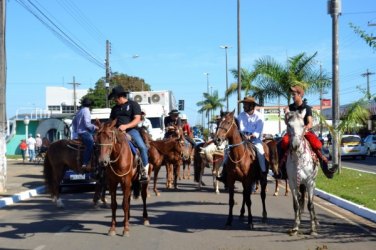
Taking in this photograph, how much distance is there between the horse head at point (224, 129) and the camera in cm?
1035

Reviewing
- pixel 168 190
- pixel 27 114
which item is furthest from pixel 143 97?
pixel 27 114

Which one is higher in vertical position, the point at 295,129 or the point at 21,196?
the point at 295,129

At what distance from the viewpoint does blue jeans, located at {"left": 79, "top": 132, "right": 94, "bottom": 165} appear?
43.5 ft

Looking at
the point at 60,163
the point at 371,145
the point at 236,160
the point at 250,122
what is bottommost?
the point at 371,145

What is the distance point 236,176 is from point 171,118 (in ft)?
31.1

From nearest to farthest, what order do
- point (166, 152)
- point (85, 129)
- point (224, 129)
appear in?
1. point (224, 129)
2. point (85, 129)
3. point (166, 152)

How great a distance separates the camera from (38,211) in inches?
535

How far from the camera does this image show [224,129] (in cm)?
1049

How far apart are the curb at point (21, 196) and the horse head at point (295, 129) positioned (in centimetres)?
886

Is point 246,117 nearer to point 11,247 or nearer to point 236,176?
point 236,176

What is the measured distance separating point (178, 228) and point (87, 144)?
3998mm

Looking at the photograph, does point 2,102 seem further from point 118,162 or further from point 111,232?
point 111,232

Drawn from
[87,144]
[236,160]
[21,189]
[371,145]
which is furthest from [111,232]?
[371,145]

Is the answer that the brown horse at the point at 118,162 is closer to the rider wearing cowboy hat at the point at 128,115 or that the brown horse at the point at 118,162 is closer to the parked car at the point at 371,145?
the rider wearing cowboy hat at the point at 128,115
